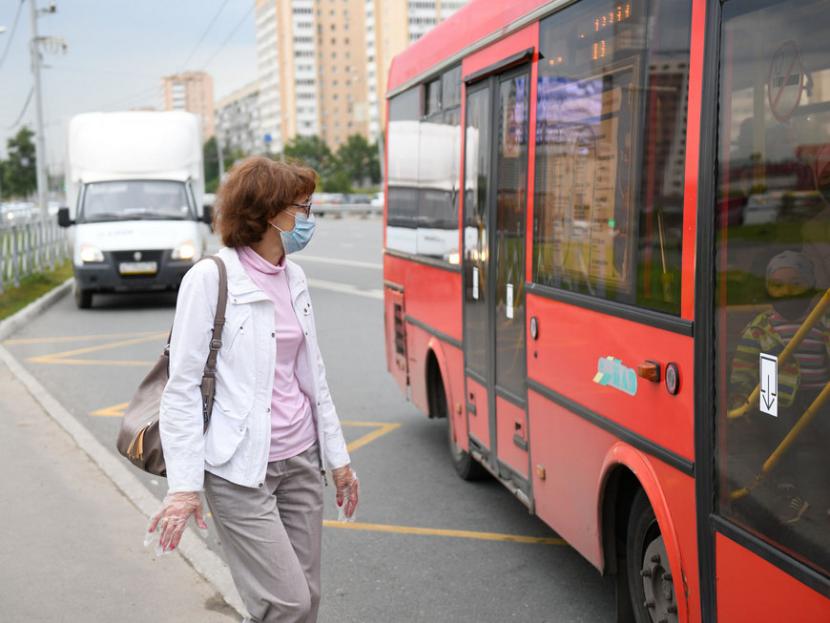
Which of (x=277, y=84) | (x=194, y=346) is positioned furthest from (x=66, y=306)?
(x=277, y=84)

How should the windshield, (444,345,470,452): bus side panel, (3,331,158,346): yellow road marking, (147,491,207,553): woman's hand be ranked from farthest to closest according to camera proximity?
the windshield → (3,331,158,346): yellow road marking → (444,345,470,452): bus side panel → (147,491,207,553): woman's hand

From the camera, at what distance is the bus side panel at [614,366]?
360cm

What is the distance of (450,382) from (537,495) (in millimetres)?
1820

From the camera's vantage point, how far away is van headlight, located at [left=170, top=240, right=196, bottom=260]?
18.5 m

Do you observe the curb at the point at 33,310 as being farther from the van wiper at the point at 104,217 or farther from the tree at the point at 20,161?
the tree at the point at 20,161

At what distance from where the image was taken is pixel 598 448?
442cm

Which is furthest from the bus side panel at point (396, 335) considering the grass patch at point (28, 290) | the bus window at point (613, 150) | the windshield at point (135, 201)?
the windshield at point (135, 201)

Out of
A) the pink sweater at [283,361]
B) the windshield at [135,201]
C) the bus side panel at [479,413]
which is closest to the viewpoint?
the pink sweater at [283,361]

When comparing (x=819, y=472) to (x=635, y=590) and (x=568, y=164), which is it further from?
(x=568, y=164)

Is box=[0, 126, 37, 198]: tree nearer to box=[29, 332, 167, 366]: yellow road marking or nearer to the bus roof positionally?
box=[29, 332, 167, 366]: yellow road marking

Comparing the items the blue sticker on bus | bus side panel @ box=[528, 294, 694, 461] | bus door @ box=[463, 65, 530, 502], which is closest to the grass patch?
bus door @ box=[463, 65, 530, 502]

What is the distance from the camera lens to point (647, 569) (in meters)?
4.10

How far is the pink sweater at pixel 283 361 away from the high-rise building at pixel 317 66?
585 ft

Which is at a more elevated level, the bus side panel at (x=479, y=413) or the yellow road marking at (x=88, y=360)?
the bus side panel at (x=479, y=413)
